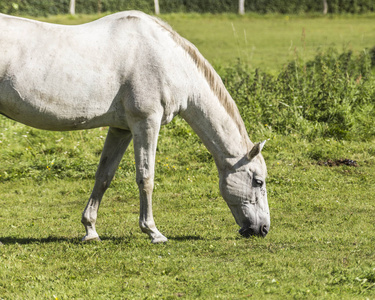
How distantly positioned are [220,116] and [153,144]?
2.64 ft

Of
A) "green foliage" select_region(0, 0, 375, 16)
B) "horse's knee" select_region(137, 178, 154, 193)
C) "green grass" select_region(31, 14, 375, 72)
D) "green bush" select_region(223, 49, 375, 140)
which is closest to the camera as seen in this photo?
"horse's knee" select_region(137, 178, 154, 193)

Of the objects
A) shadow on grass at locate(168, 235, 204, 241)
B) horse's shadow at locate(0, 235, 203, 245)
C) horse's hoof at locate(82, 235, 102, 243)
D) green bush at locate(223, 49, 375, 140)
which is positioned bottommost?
shadow on grass at locate(168, 235, 204, 241)

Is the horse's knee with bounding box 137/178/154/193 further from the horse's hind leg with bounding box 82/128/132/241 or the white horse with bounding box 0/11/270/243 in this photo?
the horse's hind leg with bounding box 82/128/132/241

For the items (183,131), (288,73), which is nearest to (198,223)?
(183,131)

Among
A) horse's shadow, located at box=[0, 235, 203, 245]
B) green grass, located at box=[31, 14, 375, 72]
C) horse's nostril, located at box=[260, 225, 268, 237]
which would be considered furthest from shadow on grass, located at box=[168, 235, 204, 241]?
green grass, located at box=[31, 14, 375, 72]

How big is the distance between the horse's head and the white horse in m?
0.01

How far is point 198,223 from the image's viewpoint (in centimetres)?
691

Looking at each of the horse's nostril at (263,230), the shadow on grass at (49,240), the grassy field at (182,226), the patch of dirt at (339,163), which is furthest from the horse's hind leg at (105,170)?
the patch of dirt at (339,163)

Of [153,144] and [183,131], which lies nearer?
[153,144]

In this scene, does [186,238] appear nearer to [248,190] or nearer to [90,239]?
[248,190]

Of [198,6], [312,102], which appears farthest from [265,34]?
[312,102]

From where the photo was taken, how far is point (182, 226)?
6.79 m

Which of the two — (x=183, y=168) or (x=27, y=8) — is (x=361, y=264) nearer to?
(x=183, y=168)

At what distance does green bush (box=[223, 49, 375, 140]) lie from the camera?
34.4 feet
